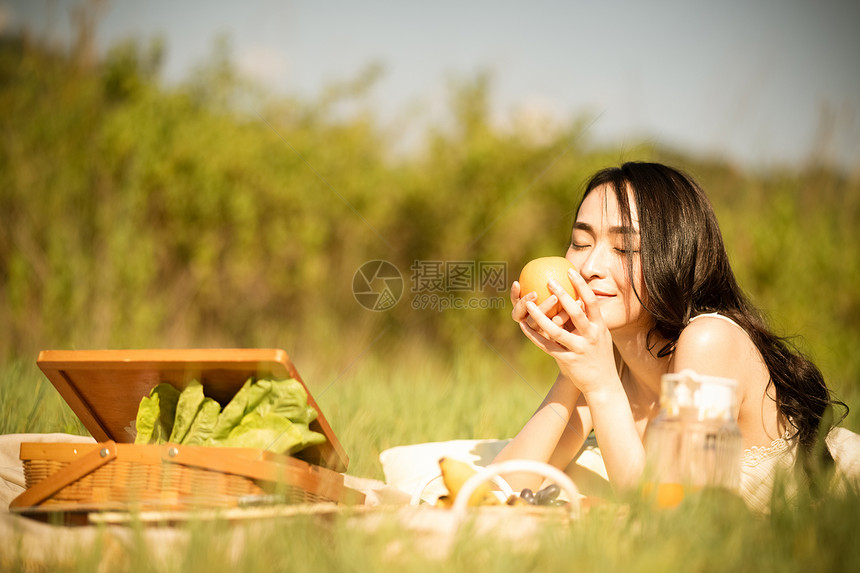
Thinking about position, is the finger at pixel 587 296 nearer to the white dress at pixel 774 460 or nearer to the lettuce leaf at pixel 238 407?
the white dress at pixel 774 460

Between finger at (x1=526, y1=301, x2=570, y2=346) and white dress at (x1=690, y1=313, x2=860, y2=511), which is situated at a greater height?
finger at (x1=526, y1=301, x2=570, y2=346)

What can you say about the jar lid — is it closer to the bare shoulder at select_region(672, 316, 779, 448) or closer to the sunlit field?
the bare shoulder at select_region(672, 316, 779, 448)

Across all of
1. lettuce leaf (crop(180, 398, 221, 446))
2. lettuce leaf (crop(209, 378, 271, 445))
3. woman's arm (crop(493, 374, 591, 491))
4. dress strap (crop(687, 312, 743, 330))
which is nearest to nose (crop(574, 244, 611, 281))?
dress strap (crop(687, 312, 743, 330))

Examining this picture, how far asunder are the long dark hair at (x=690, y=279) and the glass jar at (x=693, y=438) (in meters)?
0.66

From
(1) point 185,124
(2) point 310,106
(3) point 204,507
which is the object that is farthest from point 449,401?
(2) point 310,106

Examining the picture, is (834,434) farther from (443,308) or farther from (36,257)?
(36,257)

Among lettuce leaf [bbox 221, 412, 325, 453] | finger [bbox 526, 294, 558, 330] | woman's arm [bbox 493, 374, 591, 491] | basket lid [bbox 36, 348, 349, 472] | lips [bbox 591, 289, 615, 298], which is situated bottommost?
woman's arm [bbox 493, 374, 591, 491]

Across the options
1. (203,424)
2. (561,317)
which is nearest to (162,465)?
(203,424)

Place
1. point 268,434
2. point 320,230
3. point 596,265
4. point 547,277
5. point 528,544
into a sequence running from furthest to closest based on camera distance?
point 320,230
point 596,265
point 547,277
point 268,434
point 528,544

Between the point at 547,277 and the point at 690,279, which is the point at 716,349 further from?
the point at 547,277

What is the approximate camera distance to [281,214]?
21.6ft

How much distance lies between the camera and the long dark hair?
2385mm

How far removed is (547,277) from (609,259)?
276 millimetres

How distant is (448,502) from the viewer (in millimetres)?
1948
